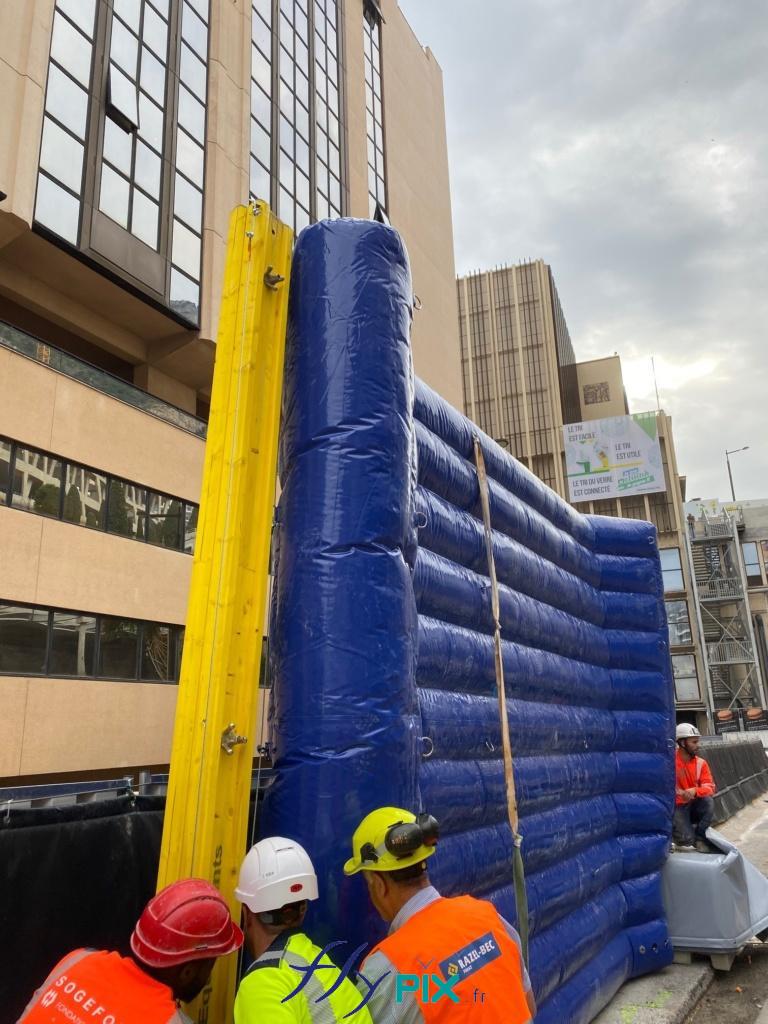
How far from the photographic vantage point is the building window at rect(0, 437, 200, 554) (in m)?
12.7

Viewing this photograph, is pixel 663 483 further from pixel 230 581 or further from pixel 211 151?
pixel 230 581

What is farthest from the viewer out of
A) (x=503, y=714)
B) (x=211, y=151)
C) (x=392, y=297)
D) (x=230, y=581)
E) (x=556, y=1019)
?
(x=211, y=151)

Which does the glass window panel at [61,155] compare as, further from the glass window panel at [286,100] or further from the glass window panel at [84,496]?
the glass window panel at [286,100]

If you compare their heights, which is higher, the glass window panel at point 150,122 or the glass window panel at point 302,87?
the glass window panel at point 302,87

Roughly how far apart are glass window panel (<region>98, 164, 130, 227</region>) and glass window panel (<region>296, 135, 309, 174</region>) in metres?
7.22

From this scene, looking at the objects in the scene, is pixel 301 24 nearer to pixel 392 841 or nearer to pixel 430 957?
pixel 392 841

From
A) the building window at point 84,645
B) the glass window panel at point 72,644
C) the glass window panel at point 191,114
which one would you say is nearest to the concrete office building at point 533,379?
the glass window panel at point 191,114

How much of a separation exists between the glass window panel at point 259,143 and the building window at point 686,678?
2870cm

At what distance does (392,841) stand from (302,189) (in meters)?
20.9

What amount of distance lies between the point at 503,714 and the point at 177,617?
12730 mm

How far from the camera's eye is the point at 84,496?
543 inches

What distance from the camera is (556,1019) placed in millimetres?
3871

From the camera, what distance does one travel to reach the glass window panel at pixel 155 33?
52.9ft

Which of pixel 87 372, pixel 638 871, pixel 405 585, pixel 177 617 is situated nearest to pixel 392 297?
pixel 405 585
